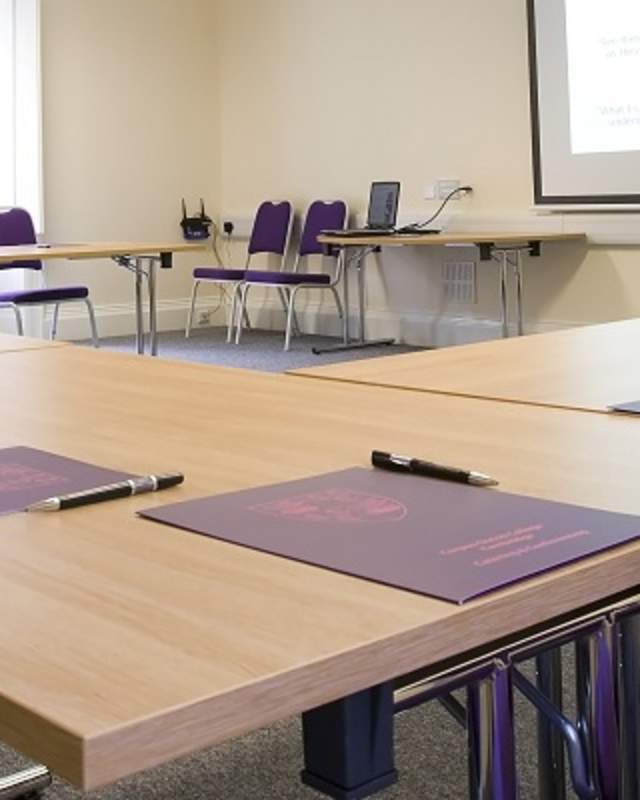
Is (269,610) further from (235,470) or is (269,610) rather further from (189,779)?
(189,779)

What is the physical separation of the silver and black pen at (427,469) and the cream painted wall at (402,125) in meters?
5.47

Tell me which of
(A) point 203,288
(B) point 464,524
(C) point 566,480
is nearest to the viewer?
(B) point 464,524

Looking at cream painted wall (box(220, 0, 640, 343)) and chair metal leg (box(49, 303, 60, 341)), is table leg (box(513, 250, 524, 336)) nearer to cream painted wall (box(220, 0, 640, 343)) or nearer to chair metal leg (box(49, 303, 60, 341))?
cream painted wall (box(220, 0, 640, 343))

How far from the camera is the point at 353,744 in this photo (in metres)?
0.85

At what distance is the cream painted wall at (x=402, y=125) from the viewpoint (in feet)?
22.3

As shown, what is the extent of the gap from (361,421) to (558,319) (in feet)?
18.1

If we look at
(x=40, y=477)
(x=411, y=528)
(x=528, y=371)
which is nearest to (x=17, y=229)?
(x=528, y=371)

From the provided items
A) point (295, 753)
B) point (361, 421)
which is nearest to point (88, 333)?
point (295, 753)

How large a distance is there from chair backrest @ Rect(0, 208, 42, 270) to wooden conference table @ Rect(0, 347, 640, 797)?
5557 millimetres

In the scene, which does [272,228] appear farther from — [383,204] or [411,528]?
[411,528]

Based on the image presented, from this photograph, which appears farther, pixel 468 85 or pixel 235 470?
pixel 468 85

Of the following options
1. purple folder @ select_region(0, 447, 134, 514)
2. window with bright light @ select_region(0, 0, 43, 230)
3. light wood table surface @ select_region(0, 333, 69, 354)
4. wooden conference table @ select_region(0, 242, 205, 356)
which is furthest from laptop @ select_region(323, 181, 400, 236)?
purple folder @ select_region(0, 447, 134, 514)

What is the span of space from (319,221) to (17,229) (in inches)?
71.7

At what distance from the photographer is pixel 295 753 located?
7.04ft
